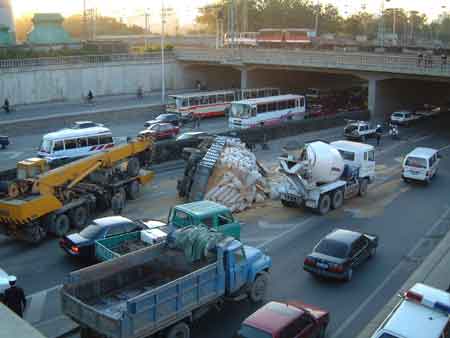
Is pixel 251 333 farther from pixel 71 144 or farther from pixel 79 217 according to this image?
pixel 71 144

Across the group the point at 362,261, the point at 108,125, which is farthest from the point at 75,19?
the point at 362,261

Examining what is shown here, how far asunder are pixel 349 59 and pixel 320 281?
122 feet

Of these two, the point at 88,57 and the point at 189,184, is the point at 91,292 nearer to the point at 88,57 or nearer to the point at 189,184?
the point at 189,184

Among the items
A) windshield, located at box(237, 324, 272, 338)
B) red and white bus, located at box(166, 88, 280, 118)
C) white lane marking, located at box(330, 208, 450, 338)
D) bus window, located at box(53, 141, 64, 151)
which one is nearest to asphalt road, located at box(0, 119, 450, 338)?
white lane marking, located at box(330, 208, 450, 338)

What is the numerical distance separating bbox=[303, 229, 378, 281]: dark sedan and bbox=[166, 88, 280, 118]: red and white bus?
3245 cm

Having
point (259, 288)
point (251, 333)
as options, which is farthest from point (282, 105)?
point (251, 333)

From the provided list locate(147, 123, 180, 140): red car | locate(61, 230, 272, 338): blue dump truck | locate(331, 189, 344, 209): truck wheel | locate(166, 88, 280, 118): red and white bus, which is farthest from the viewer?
locate(166, 88, 280, 118): red and white bus

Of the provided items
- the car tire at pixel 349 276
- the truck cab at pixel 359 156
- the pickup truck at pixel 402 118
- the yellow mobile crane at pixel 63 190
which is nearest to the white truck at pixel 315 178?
the truck cab at pixel 359 156

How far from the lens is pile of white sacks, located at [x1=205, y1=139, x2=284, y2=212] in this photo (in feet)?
77.7

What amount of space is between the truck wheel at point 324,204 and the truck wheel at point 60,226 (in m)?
10.1

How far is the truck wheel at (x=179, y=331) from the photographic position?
12.2m

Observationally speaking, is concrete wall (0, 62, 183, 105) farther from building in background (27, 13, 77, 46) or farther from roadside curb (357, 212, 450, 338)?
roadside curb (357, 212, 450, 338)

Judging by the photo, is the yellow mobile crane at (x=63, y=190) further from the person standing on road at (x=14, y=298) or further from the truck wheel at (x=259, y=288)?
the truck wheel at (x=259, y=288)

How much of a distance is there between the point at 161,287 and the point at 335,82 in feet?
234
